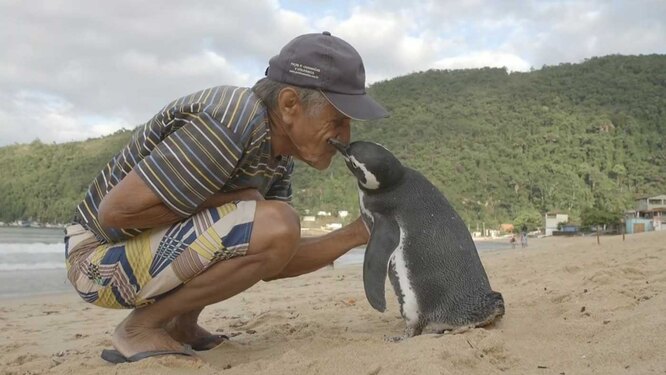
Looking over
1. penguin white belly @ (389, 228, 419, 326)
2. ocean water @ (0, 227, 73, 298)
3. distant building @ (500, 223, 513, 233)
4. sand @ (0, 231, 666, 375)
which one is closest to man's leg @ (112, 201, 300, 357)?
sand @ (0, 231, 666, 375)

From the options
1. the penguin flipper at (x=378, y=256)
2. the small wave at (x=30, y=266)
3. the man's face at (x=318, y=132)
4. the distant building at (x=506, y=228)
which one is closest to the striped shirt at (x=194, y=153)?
the man's face at (x=318, y=132)

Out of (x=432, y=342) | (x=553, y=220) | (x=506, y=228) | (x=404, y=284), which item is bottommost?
(x=506, y=228)

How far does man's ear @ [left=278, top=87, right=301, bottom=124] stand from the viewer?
2.32 metres

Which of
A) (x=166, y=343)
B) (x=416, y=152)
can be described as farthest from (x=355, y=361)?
(x=416, y=152)

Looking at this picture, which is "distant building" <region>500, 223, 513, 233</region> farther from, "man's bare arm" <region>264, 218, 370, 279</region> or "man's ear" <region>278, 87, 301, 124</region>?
"man's ear" <region>278, 87, 301, 124</region>

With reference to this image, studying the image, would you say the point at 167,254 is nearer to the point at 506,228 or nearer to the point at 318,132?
the point at 318,132

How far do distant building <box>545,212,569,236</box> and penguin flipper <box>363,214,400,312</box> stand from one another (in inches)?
2096

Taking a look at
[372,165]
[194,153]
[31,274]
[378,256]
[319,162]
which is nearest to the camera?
[194,153]

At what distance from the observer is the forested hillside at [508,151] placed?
65125mm

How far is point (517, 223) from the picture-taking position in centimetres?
6047

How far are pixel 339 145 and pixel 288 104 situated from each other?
1.10 ft

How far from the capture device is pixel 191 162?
7.20 ft

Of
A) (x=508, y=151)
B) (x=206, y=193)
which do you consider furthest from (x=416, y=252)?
(x=508, y=151)

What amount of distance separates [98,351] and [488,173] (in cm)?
7070
